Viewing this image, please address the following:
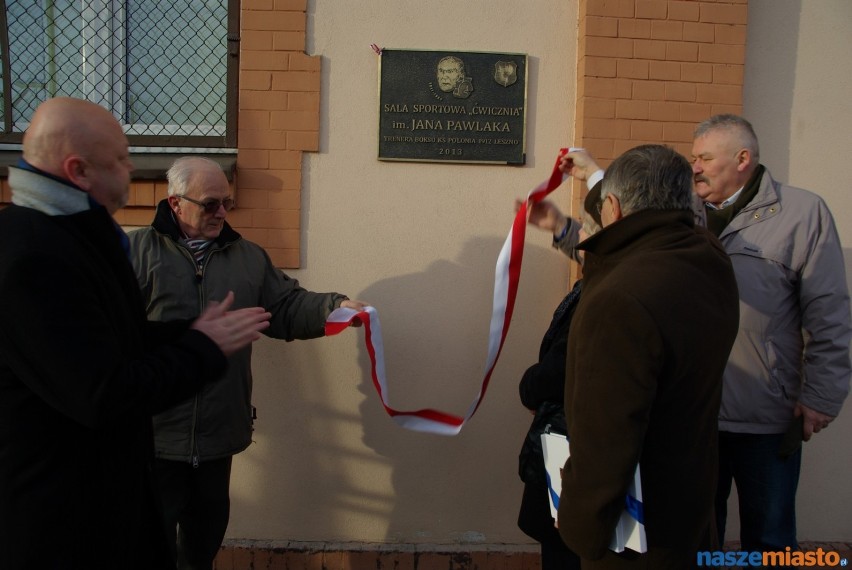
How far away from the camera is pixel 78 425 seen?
1.75 metres

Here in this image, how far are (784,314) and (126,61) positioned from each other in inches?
140

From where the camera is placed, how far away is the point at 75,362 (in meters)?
1.63

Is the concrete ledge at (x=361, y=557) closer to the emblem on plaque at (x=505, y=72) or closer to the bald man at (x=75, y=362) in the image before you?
the bald man at (x=75, y=362)

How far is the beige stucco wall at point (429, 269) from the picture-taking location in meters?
3.56

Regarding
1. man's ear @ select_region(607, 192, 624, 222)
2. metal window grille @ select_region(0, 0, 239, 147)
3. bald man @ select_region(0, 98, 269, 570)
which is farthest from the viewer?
metal window grille @ select_region(0, 0, 239, 147)

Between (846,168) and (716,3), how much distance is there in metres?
1.12

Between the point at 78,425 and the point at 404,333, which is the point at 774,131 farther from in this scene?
the point at 78,425

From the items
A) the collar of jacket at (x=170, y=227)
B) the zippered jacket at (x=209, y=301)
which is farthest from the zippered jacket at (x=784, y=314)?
the collar of jacket at (x=170, y=227)

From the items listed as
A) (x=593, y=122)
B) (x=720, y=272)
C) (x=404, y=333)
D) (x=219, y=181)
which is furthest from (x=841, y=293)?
(x=219, y=181)

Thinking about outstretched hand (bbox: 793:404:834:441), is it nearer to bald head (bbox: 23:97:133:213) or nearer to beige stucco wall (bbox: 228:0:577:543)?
beige stucco wall (bbox: 228:0:577:543)

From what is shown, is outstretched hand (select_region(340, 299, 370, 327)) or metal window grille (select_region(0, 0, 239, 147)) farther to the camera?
metal window grille (select_region(0, 0, 239, 147))

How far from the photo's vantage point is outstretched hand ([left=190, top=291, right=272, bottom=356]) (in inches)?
76.5

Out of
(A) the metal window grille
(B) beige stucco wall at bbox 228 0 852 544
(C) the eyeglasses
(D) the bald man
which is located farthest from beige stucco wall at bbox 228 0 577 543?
(D) the bald man

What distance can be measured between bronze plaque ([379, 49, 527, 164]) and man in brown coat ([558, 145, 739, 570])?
1555mm
